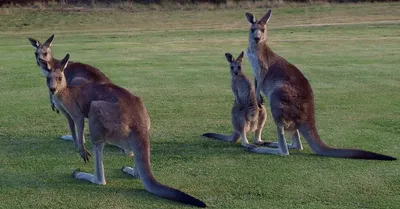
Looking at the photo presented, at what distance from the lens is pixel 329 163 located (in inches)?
291

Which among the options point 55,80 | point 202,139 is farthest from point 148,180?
point 202,139

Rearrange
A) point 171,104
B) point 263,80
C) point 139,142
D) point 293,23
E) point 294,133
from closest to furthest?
point 139,142, point 294,133, point 263,80, point 171,104, point 293,23

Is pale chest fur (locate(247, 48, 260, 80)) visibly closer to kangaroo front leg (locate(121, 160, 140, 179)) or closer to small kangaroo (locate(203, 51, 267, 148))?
small kangaroo (locate(203, 51, 267, 148))

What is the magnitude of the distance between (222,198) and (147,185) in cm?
69

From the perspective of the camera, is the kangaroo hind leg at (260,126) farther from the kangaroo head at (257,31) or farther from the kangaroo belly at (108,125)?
the kangaroo belly at (108,125)

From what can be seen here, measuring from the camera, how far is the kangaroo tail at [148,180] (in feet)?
19.5

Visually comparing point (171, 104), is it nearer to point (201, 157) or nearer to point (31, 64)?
point (201, 157)

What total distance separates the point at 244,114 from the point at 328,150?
1291mm

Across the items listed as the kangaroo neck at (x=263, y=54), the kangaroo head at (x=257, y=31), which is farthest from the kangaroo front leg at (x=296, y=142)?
the kangaroo head at (x=257, y=31)

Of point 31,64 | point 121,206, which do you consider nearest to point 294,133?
point 121,206

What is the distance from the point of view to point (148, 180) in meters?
6.29

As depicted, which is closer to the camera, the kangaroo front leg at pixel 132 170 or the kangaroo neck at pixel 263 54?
the kangaroo front leg at pixel 132 170

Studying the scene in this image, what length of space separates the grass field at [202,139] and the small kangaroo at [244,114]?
6.8 inches

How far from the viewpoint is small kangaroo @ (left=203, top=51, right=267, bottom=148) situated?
847cm
